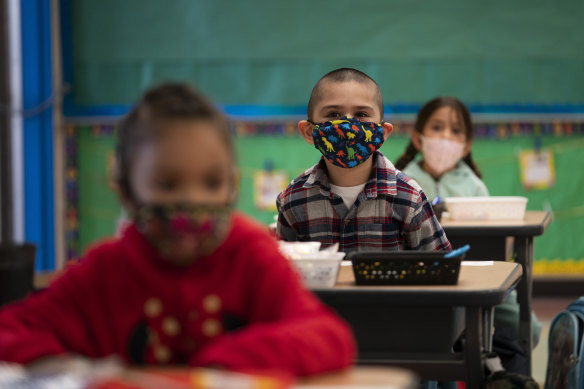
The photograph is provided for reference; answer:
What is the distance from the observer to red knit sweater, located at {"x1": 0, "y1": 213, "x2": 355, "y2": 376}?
4.39 ft

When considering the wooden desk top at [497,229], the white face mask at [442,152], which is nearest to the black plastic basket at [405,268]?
the wooden desk top at [497,229]

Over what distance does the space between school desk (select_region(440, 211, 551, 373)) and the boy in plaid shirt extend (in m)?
0.92

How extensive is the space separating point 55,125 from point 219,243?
6.03 meters

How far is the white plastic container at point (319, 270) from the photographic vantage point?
7.34ft

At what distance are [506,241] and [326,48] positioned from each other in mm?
3417

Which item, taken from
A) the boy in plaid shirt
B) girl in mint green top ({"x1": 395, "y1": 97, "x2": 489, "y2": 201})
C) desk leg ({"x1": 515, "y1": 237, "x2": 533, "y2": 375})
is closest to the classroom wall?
girl in mint green top ({"x1": 395, "y1": 97, "x2": 489, "y2": 201})

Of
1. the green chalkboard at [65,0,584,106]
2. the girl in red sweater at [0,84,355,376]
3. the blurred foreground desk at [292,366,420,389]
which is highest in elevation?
the green chalkboard at [65,0,584,106]

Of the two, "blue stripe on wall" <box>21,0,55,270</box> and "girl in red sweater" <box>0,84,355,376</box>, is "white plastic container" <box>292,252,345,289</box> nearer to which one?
"girl in red sweater" <box>0,84,355,376</box>

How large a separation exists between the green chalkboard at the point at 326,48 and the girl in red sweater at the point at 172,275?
5.46 m

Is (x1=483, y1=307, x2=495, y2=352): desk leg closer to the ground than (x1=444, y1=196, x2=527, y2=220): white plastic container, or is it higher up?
closer to the ground

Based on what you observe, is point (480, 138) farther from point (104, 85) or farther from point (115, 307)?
point (115, 307)

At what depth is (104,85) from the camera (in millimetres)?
7121

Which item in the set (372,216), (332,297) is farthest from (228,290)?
(372,216)

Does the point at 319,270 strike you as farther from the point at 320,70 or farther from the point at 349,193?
the point at 320,70
